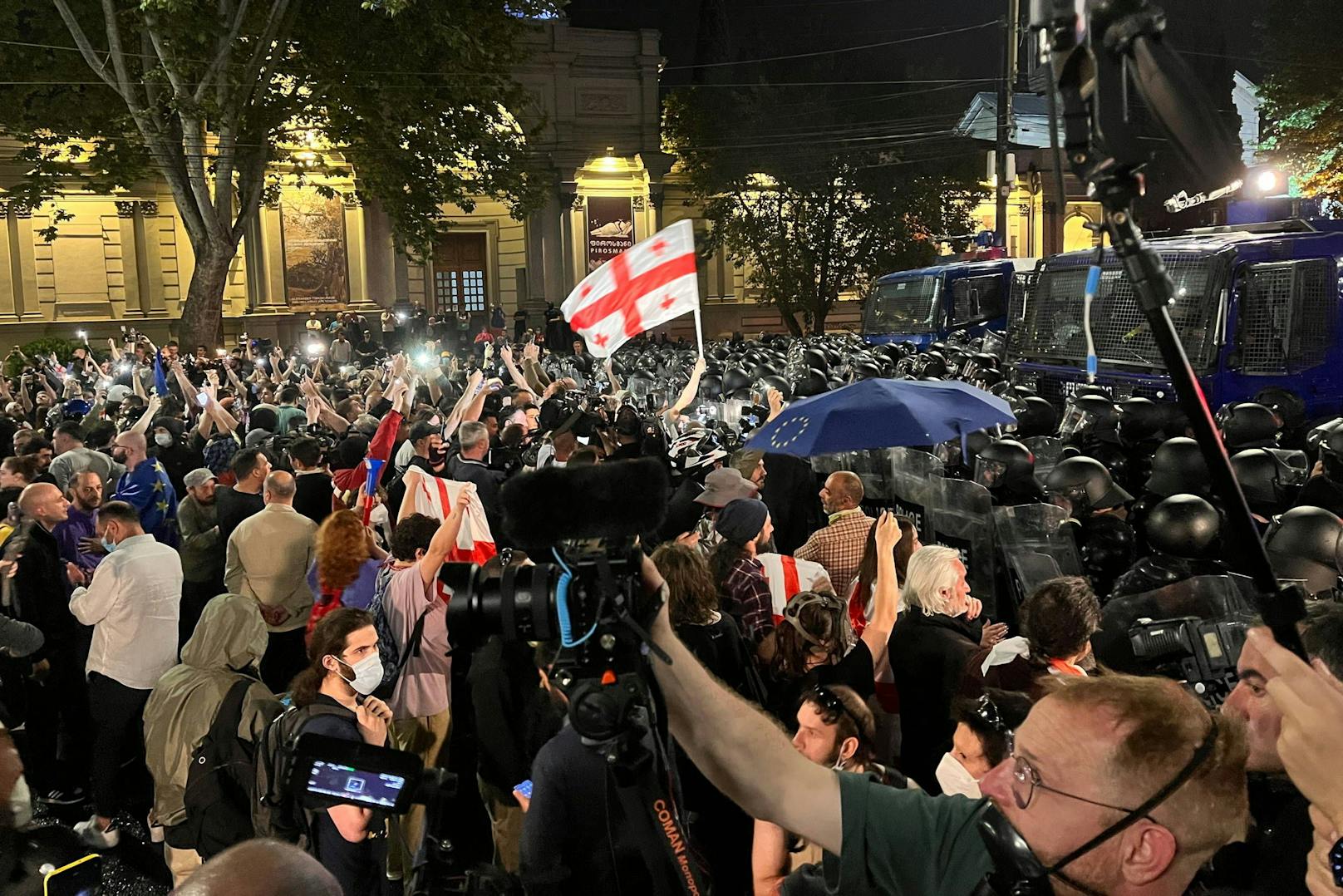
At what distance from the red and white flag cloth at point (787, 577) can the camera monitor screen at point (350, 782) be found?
2850 millimetres

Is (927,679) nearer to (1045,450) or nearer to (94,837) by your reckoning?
(94,837)

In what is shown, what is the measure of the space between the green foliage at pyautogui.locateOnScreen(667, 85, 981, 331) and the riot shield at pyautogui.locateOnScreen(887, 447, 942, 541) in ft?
111

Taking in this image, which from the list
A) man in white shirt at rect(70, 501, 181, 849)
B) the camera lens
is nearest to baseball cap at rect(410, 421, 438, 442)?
man in white shirt at rect(70, 501, 181, 849)

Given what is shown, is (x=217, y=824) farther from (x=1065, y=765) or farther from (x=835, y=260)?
(x=835, y=260)

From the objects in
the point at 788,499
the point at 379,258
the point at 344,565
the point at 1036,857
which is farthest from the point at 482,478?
the point at 379,258

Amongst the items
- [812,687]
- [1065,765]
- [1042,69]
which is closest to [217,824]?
[812,687]

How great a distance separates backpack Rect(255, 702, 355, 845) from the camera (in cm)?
337

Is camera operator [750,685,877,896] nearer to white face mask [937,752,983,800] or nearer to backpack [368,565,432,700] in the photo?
white face mask [937,752,983,800]

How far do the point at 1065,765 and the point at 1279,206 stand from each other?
2500 centimetres

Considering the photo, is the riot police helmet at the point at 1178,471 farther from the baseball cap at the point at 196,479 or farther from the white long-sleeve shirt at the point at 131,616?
the baseball cap at the point at 196,479

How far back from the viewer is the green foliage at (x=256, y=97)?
23.1m

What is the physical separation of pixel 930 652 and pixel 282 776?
247 cm

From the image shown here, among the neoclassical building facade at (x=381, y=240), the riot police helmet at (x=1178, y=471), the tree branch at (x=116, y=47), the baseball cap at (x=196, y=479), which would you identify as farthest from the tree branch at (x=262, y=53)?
the riot police helmet at (x=1178, y=471)

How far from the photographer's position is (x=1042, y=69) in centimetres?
191
